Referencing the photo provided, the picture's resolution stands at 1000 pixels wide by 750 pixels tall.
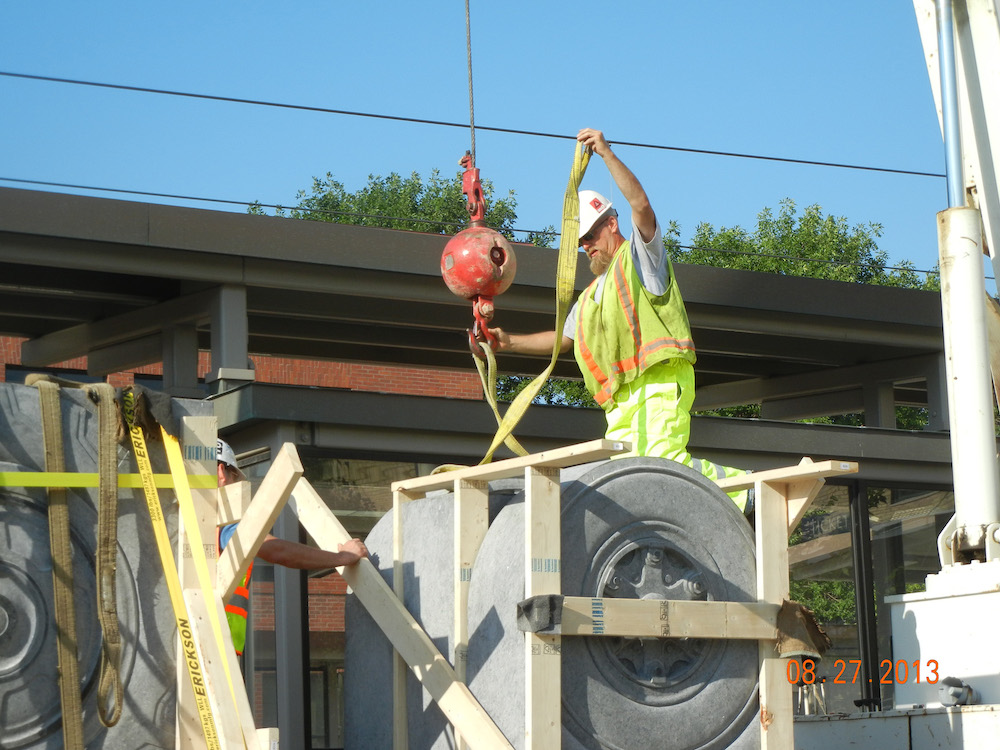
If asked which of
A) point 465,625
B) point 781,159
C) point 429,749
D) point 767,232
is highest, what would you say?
point 767,232

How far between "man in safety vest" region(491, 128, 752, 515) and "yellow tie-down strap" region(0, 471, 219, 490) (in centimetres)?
176

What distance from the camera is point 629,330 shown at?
21.5 ft

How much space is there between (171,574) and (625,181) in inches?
102

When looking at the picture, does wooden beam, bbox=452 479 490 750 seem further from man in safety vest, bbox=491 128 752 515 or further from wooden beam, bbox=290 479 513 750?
man in safety vest, bbox=491 128 752 515

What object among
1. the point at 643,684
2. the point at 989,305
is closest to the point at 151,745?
the point at 643,684

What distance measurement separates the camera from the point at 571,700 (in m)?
5.26

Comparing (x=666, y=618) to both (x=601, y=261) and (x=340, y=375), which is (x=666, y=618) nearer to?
(x=601, y=261)

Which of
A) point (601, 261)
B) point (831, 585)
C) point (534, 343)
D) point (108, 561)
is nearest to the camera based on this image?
point (108, 561)

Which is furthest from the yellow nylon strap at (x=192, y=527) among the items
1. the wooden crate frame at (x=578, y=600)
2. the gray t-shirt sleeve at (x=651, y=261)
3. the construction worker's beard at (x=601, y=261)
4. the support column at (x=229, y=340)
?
the support column at (x=229, y=340)

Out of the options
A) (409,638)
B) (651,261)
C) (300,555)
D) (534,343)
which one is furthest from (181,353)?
(409,638)

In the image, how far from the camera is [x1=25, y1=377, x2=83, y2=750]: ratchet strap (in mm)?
4922

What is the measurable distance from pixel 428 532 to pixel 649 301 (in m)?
1.48

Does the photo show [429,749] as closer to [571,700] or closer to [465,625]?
[465,625]

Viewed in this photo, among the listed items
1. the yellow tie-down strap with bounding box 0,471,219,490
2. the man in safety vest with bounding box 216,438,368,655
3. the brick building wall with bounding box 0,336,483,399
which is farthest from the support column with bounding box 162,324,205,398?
→ the brick building wall with bounding box 0,336,483,399
